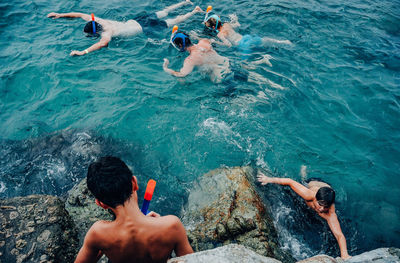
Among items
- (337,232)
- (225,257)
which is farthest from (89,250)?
(337,232)

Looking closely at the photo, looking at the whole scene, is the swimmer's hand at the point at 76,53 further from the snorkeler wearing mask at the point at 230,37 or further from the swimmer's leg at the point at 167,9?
the snorkeler wearing mask at the point at 230,37

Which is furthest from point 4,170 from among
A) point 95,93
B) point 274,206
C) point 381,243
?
point 381,243

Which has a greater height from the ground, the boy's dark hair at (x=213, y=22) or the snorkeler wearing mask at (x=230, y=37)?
the boy's dark hair at (x=213, y=22)

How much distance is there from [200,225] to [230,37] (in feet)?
22.4

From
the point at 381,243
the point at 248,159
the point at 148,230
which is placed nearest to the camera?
the point at 148,230

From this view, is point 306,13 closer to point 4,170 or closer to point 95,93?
point 95,93

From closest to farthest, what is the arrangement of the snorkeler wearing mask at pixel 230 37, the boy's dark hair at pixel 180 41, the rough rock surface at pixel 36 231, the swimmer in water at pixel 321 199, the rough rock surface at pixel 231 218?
the rough rock surface at pixel 36 231, the rough rock surface at pixel 231 218, the swimmer in water at pixel 321 199, the boy's dark hair at pixel 180 41, the snorkeler wearing mask at pixel 230 37

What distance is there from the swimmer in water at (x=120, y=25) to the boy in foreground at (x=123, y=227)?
6.65 m

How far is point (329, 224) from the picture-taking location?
391 centimetres

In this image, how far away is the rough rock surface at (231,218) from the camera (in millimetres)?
2932

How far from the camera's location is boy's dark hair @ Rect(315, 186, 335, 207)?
3793mm

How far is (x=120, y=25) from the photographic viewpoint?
823cm

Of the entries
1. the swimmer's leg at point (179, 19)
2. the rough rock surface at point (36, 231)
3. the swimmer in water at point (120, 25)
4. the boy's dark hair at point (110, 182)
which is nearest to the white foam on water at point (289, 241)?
the boy's dark hair at point (110, 182)

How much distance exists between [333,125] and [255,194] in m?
3.35
